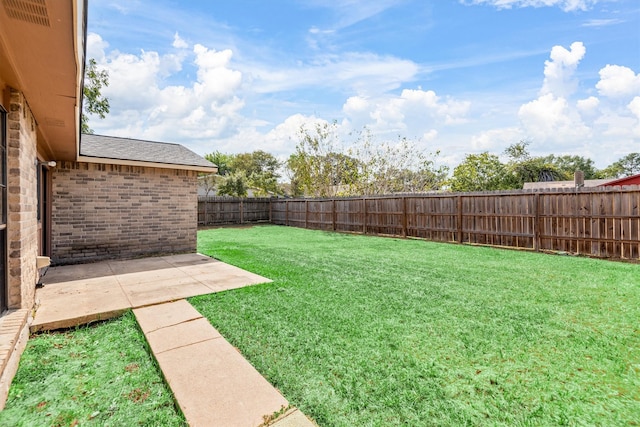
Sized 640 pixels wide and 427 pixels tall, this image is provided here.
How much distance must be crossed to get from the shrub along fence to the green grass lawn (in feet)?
6.95

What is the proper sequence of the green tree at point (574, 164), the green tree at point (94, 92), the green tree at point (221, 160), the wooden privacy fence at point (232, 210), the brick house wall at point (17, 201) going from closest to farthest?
the brick house wall at point (17, 201) < the green tree at point (94, 92) < the wooden privacy fence at point (232, 210) < the green tree at point (221, 160) < the green tree at point (574, 164)

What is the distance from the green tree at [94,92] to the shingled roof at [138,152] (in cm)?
794

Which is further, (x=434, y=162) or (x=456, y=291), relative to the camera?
(x=434, y=162)

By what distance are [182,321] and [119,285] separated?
2.16m

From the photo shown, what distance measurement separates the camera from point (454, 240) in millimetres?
9969

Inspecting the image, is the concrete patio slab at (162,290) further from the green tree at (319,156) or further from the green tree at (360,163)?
the green tree at (360,163)

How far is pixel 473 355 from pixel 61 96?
4.40m

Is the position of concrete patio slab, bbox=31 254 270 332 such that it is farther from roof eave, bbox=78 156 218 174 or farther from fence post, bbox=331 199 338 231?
fence post, bbox=331 199 338 231

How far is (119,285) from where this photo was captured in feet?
15.3

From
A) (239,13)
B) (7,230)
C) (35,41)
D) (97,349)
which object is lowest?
(97,349)

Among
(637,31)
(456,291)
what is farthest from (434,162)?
(456,291)

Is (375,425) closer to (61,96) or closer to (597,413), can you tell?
(597,413)

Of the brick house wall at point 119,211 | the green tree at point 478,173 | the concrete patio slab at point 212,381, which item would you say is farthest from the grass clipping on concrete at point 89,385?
the green tree at point 478,173

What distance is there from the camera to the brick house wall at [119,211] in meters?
6.52
